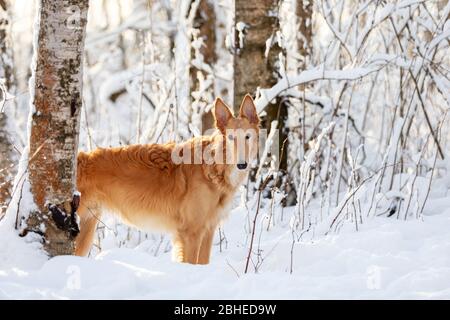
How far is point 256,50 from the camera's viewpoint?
706cm

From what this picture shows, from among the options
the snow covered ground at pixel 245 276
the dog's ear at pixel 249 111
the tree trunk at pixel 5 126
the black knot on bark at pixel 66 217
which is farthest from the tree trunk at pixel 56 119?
the dog's ear at pixel 249 111

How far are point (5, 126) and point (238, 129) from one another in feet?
6.22

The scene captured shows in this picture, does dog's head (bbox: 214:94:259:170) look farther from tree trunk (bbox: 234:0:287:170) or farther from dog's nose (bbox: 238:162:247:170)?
tree trunk (bbox: 234:0:287:170)

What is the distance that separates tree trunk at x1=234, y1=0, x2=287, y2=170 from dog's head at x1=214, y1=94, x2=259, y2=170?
1.51 metres

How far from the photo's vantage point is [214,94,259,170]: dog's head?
540 cm

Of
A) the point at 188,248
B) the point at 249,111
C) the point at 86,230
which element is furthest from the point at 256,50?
the point at 86,230

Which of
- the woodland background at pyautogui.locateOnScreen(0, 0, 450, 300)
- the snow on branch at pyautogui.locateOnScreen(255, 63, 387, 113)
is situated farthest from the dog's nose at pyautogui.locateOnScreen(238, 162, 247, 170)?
the snow on branch at pyautogui.locateOnScreen(255, 63, 387, 113)

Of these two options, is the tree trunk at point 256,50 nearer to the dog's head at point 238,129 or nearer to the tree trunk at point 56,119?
the dog's head at point 238,129

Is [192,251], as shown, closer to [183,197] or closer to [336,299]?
[183,197]

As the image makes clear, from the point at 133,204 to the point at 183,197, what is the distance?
45 cm

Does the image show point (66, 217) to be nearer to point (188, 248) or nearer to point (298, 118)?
point (188, 248)

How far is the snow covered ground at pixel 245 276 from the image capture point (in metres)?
3.34

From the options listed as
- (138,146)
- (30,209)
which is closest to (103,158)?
(138,146)
